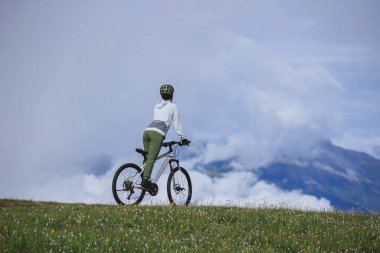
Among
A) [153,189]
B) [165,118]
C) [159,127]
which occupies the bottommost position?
[153,189]

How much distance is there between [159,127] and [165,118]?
0.36 metres

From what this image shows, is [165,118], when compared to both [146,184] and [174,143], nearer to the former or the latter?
[174,143]

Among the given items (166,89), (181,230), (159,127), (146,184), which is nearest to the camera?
(181,230)

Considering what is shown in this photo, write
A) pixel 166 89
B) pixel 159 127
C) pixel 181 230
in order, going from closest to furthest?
1. pixel 181 230
2. pixel 159 127
3. pixel 166 89

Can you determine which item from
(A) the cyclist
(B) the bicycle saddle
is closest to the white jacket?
(A) the cyclist

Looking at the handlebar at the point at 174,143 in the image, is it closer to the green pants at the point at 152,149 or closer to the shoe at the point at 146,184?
the green pants at the point at 152,149

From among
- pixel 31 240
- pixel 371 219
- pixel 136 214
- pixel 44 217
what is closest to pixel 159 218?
pixel 136 214

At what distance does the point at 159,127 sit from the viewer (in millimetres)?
15477

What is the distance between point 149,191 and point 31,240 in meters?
6.18

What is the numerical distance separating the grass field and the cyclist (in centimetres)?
166

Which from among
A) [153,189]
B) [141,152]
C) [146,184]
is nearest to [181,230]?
[146,184]

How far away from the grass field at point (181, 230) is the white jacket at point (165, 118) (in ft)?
8.89

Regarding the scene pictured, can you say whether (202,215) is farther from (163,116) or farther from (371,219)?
(371,219)

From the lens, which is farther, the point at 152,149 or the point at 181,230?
the point at 152,149
